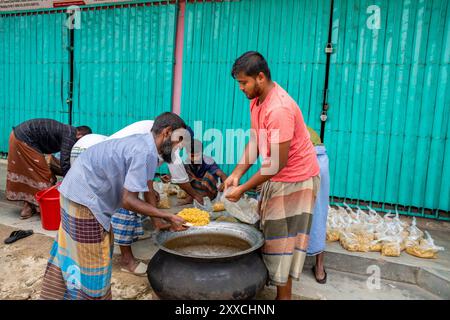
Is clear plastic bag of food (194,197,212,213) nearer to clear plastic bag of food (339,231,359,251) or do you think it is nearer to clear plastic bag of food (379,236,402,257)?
clear plastic bag of food (339,231,359,251)

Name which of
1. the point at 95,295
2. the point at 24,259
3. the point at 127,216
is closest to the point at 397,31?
the point at 127,216

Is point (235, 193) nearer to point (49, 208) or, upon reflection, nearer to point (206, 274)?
point (206, 274)

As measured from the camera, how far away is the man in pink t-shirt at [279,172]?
2.81m

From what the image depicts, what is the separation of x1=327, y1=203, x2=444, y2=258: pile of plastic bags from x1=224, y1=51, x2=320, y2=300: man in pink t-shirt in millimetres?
1352

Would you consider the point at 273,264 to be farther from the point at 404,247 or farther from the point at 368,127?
Result: the point at 368,127

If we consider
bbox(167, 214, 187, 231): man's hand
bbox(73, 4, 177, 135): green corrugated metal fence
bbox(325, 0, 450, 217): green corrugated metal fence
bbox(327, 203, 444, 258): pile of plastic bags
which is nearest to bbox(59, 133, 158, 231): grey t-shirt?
bbox(167, 214, 187, 231): man's hand

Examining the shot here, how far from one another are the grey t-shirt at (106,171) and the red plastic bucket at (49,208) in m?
2.45

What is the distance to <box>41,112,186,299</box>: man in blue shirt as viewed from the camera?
259cm

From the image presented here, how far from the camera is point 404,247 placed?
14.1ft

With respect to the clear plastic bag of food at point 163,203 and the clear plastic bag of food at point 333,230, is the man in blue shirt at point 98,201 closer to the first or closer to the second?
the clear plastic bag of food at point 333,230

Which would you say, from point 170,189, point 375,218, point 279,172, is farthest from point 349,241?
point 170,189

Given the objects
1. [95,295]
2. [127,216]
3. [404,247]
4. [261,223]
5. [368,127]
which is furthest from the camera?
[368,127]

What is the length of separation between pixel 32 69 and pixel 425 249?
7.44 m
